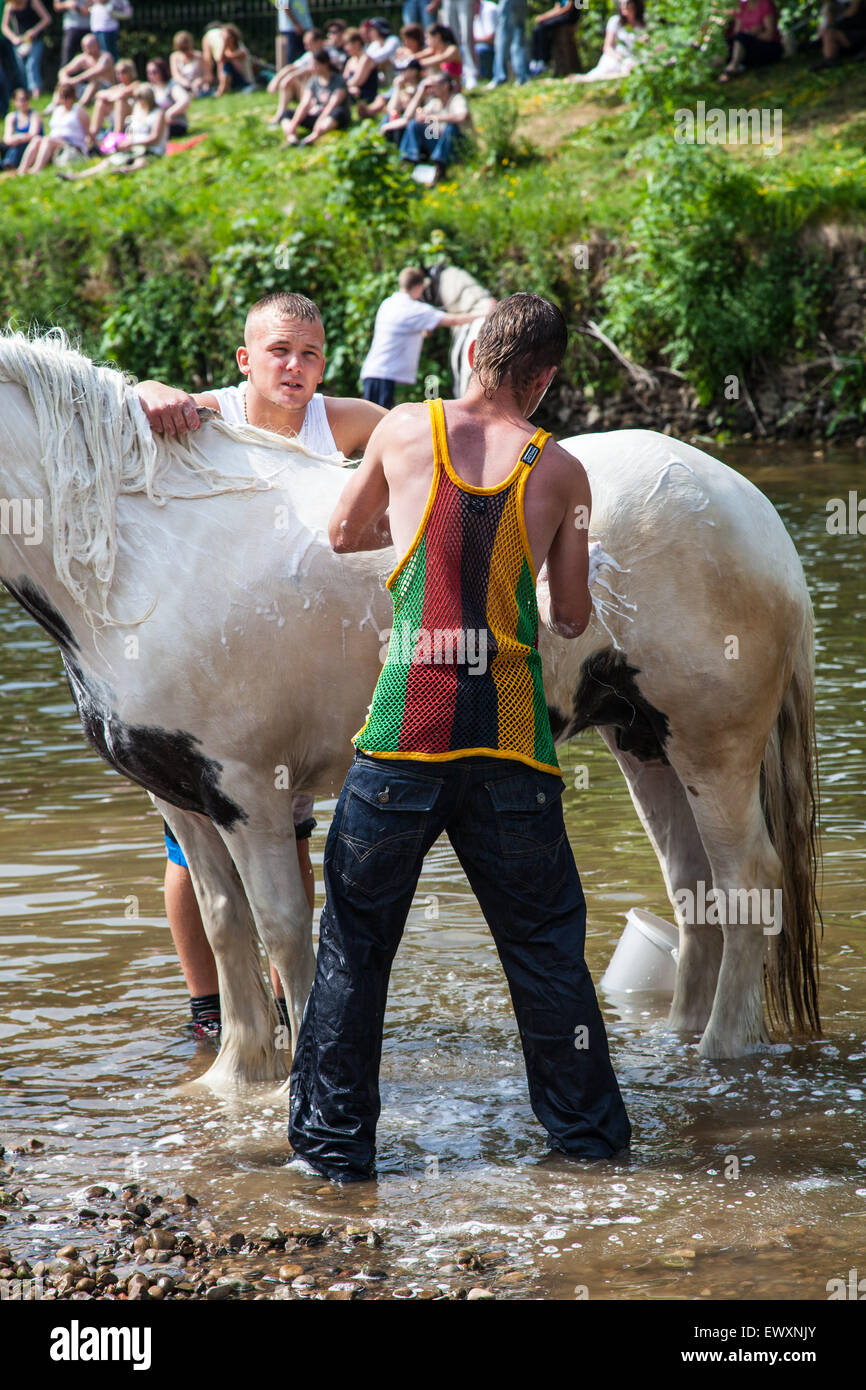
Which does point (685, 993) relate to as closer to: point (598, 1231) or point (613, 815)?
point (598, 1231)

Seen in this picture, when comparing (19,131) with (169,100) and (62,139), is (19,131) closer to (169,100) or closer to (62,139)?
(62,139)

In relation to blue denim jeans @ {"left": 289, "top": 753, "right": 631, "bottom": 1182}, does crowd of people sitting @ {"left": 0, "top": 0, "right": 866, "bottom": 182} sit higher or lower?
higher

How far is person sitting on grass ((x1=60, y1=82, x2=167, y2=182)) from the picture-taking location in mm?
27312

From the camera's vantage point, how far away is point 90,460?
391 cm

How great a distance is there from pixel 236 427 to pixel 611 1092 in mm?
2062

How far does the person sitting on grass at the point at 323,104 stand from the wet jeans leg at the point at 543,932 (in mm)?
24172

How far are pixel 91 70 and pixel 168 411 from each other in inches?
1092

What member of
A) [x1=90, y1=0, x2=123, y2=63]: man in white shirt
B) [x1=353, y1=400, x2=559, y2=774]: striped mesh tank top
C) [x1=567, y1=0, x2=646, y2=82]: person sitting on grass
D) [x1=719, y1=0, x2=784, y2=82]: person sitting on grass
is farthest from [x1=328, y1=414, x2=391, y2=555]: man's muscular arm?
[x1=90, y1=0, x2=123, y2=63]: man in white shirt

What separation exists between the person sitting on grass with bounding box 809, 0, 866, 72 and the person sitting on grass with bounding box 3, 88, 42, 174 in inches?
591

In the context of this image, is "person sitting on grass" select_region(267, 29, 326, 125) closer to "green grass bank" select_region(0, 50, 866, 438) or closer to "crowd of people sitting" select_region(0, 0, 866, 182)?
"crowd of people sitting" select_region(0, 0, 866, 182)

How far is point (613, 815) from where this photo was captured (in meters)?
6.93

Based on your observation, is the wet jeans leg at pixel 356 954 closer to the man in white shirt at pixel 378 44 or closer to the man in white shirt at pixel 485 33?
the man in white shirt at pixel 378 44

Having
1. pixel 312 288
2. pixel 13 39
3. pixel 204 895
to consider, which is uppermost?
pixel 13 39
